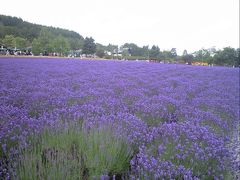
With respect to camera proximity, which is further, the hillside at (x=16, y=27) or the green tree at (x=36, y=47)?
the green tree at (x=36, y=47)

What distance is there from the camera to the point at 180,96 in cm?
602

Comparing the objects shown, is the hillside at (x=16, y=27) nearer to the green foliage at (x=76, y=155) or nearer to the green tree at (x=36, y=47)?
the green tree at (x=36, y=47)

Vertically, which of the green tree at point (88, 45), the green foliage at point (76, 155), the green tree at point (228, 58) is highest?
the green tree at point (88, 45)

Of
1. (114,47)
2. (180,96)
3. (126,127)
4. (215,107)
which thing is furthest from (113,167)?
(114,47)

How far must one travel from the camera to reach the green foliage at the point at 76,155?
76.6 inches

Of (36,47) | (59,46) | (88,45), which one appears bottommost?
(36,47)

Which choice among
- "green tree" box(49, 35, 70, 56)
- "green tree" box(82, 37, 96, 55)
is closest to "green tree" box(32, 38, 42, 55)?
"green tree" box(49, 35, 70, 56)

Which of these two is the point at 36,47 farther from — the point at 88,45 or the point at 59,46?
the point at 88,45

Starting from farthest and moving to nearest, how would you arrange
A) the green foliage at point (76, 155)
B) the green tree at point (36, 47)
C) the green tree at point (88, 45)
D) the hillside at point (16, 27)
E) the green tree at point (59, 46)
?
1. the green tree at point (88, 45)
2. the green tree at point (59, 46)
3. the green tree at point (36, 47)
4. the hillside at point (16, 27)
5. the green foliage at point (76, 155)

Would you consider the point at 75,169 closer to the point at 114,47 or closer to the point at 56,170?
the point at 56,170

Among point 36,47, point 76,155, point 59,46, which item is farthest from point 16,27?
point 59,46

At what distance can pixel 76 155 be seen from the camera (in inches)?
97.1

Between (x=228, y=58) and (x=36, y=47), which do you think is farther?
(x=228, y=58)

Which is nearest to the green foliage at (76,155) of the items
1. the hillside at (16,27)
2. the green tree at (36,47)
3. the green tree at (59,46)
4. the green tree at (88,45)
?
the hillside at (16,27)
